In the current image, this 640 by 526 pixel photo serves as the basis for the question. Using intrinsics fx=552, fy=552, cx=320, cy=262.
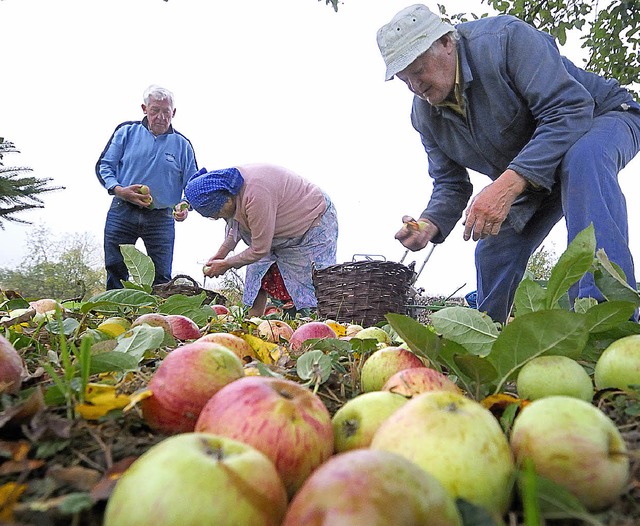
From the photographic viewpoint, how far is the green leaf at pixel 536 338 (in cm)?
101

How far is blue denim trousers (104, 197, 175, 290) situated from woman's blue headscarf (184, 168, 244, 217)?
105 centimetres

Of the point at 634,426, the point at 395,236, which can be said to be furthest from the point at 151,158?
the point at 634,426

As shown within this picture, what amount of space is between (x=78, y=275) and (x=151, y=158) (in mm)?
6103

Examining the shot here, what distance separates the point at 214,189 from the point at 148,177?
1.32 m

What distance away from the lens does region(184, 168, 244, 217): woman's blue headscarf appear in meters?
4.40

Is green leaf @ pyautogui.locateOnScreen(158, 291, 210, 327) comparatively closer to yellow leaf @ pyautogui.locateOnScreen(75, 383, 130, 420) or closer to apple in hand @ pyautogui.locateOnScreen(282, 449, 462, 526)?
yellow leaf @ pyautogui.locateOnScreen(75, 383, 130, 420)

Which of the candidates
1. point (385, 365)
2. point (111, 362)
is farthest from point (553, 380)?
point (111, 362)

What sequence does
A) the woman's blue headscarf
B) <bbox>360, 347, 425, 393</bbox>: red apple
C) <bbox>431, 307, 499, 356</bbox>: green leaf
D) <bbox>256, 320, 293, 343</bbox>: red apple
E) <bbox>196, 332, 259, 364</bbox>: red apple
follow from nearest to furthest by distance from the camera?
<bbox>360, 347, 425, 393</bbox>: red apple < <bbox>431, 307, 499, 356</bbox>: green leaf < <bbox>196, 332, 259, 364</bbox>: red apple < <bbox>256, 320, 293, 343</bbox>: red apple < the woman's blue headscarf

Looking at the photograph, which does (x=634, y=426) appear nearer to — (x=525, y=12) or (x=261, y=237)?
(x=261, y=237)

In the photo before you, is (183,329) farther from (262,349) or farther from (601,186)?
(601,186)

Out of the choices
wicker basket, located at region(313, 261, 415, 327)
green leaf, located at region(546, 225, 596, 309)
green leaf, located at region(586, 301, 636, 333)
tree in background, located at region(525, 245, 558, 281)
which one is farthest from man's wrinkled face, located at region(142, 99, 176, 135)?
tree in background, located at region(525, 245, 558, 281)

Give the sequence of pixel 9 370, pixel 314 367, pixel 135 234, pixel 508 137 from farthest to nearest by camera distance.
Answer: pixel 135 234, pixel 508 137, pixel 314 367, pixel 9 370

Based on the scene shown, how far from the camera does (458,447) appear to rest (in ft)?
2.09

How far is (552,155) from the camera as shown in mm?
2445
